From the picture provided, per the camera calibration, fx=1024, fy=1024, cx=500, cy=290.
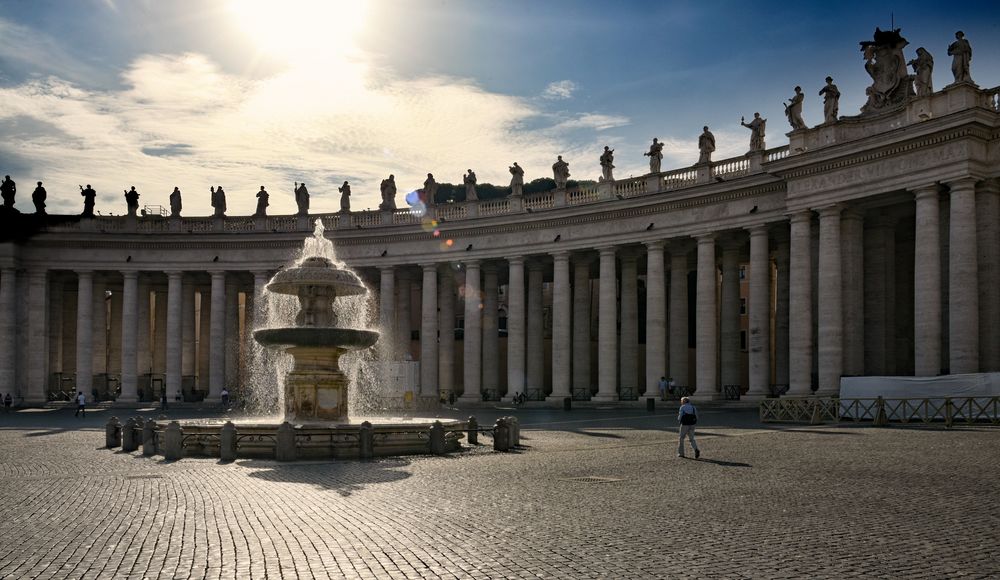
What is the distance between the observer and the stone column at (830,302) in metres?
46.0

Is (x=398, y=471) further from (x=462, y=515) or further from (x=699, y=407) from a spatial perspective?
(x=699, y=407)

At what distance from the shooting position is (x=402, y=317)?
72.4m

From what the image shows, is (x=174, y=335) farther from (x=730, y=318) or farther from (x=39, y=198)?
(x=730, y=318)

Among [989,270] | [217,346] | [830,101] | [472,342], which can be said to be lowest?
[217,346]

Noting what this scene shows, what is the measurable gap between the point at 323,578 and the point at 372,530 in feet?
11.0

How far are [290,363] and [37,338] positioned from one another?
25703 mm

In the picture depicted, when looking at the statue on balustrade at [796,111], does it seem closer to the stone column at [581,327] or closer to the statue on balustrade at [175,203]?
the stone column at [581,327]

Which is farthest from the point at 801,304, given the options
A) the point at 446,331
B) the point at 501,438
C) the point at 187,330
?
the point at 187,330

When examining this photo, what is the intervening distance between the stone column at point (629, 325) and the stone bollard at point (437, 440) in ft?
116

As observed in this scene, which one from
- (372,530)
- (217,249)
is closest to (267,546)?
(372,530)

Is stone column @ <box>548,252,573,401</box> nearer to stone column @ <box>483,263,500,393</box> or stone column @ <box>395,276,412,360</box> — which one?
stone column @ <box>483,263,500,393</box>

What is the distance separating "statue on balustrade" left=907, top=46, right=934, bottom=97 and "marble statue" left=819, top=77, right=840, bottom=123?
4.54m

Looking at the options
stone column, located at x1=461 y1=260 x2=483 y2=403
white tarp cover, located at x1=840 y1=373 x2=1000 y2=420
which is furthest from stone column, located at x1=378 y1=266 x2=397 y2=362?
white tarp cover, located at x1=840 y1=373 x2=1000 y2=420

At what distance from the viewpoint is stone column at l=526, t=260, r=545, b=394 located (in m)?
67.2
